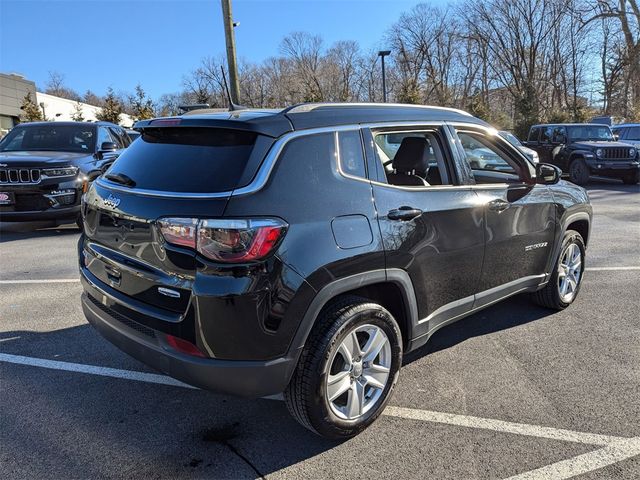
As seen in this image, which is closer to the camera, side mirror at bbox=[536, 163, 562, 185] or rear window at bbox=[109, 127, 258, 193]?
rear window at bbox=[109, 127, 258, 193]

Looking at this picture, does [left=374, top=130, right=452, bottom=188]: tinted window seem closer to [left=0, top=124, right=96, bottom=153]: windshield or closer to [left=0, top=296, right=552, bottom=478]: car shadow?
[left=0, top=296, right=552, bottom=478]: car shadow

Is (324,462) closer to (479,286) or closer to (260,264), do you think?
(260,264)

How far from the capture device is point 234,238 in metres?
2.32

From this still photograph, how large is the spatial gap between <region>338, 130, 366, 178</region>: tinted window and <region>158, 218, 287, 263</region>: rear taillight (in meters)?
0.63

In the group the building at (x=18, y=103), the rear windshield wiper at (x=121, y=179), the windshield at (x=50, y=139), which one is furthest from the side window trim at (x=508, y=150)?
the building at (x=18, y=103)

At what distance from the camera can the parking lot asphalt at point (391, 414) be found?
8.44 feet

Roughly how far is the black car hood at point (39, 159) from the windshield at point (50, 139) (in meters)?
0.40

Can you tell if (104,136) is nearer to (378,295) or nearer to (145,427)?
(145,427)

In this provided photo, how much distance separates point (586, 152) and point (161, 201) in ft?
52.1

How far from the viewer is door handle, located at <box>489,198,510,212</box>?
142 inches

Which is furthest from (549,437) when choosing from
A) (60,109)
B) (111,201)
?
(60,109)

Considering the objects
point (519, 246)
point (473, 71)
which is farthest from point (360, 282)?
point (473, 71)

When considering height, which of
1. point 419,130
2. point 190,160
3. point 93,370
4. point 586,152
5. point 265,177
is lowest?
point 93,370

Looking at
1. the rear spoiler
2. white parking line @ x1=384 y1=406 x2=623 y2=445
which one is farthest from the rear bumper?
the rear spoiler
